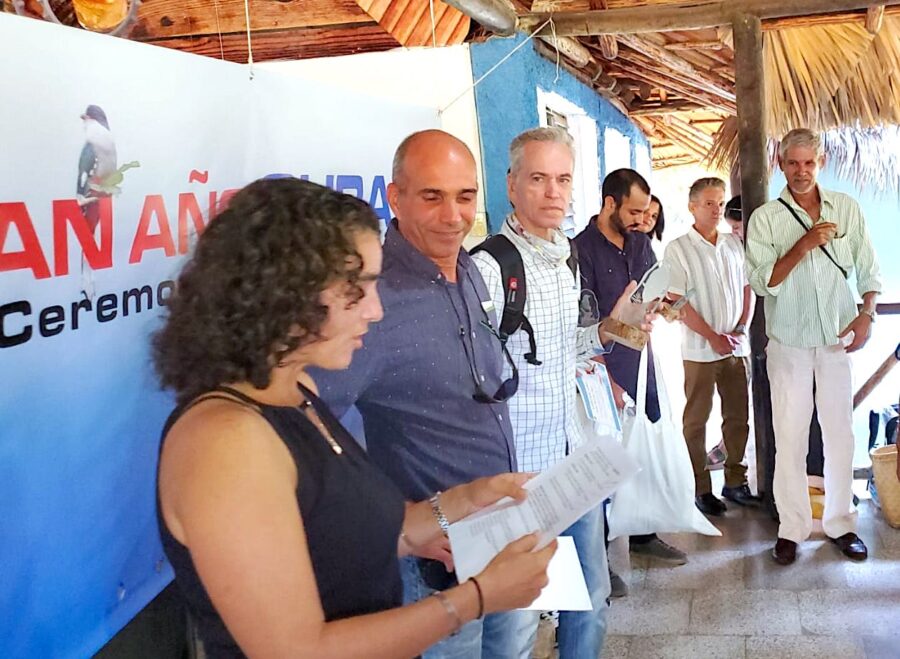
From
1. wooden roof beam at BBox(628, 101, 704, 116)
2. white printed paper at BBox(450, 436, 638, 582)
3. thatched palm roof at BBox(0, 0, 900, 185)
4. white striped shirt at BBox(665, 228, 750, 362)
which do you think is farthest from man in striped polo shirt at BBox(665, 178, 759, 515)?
wooden roof beam at BBox(628, 101, 704, 116)

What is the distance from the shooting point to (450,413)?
5.69 feet

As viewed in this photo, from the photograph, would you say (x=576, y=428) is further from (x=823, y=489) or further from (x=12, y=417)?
(x=823, y=489)

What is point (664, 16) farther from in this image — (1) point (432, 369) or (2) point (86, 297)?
(2) point (86, 297)

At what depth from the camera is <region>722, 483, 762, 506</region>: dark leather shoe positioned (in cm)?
418

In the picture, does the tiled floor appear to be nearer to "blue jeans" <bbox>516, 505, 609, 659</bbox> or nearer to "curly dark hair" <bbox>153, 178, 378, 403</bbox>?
"blue jeans" <bbox>516, 505, 609, 659</bbox>

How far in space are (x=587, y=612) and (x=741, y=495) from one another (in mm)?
2221

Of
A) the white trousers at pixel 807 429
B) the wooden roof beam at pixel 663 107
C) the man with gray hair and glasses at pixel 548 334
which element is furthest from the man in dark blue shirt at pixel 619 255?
the wooden roof beam at pixel 663 107

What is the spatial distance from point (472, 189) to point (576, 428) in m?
0.84

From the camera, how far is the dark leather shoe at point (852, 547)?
3.50 metres

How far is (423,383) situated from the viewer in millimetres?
1689

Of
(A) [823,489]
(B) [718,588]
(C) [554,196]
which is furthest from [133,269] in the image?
(A) [823,489]

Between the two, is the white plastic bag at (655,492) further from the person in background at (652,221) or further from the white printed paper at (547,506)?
the white printed paper at (547,506)

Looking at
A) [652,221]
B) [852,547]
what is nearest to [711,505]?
[852,547]

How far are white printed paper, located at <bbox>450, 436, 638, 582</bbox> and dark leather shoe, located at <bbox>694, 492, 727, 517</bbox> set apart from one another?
2.84 meters
